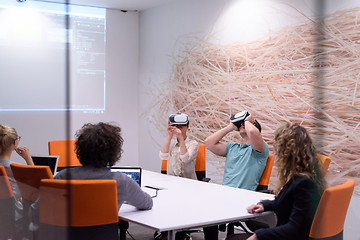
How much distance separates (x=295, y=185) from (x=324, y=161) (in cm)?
37

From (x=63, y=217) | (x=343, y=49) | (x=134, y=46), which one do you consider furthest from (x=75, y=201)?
(x=134, y=46)

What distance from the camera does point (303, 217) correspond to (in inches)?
80.0

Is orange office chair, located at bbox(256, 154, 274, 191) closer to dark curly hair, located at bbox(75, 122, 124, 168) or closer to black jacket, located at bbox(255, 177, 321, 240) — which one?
black jacket, located at bbox(255, 177, 321, 240)

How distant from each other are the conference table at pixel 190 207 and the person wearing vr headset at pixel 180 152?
0.50m

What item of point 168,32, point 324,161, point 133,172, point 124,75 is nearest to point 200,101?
point 168,32

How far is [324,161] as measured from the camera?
180 centimetres

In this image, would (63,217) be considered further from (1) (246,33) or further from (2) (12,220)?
(1) (246,33)

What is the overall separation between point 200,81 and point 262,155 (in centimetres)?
246

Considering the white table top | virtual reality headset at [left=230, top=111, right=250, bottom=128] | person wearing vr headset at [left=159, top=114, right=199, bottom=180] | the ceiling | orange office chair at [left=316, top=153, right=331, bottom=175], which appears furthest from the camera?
the ceiling

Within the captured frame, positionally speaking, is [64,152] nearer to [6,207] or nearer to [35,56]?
[35,56]

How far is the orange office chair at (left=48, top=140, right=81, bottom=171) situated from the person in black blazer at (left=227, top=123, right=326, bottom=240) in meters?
1.05

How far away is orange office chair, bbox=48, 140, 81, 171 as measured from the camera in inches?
72.7

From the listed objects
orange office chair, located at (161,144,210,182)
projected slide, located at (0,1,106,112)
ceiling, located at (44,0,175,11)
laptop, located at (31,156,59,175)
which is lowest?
orange office chair, located at (161,144,210,182)

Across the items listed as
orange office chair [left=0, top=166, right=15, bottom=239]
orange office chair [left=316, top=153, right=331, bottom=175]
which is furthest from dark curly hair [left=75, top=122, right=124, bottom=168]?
orange office chair [left=316, top=153, right=331, bottom=175]
